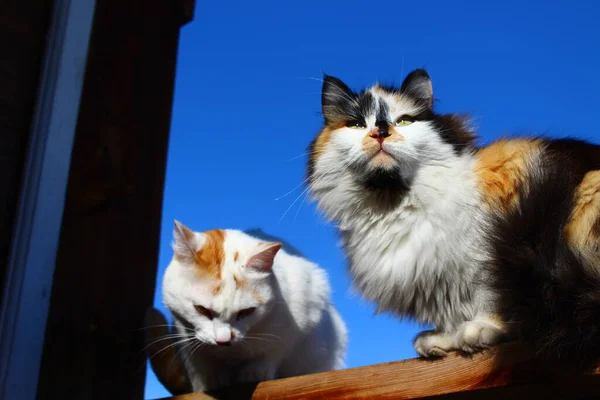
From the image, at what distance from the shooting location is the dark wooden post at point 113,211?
5.05 feet

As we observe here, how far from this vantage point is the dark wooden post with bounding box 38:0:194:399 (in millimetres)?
1540

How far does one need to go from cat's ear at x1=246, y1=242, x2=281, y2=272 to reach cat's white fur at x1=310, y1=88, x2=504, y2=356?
0.19m

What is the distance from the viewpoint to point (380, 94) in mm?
1811

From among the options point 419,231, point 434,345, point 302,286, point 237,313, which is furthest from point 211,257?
point 434,345

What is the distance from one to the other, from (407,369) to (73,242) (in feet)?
2.75

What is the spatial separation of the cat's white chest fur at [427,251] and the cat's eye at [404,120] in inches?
6.7

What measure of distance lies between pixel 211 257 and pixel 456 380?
84 centimetres

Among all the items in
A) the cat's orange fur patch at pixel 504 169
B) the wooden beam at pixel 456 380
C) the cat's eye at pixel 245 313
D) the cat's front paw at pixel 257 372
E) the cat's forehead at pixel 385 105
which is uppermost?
the cat's forehead at pixel 385 105

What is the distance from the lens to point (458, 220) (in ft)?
5.01

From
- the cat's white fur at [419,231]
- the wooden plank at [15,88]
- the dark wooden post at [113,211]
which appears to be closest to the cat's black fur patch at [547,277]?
the cat's white fur at [419,231]

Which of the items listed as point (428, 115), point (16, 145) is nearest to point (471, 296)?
point (428, 115)

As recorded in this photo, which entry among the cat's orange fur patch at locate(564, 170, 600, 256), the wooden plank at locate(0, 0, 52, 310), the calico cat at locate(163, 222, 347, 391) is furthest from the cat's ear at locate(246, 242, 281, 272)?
the cat's orange fur patch at locate(564, 170, 600, 256)

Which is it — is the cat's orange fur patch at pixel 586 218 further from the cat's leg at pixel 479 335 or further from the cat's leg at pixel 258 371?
the cat's leg at pixel 258 371

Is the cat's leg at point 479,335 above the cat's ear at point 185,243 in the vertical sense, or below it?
below
